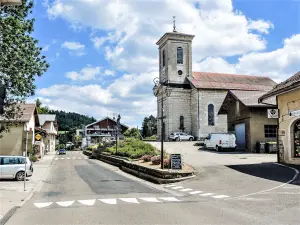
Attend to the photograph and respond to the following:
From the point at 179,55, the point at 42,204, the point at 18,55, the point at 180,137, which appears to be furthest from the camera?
the point at 179,55

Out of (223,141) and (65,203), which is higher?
(223,141)

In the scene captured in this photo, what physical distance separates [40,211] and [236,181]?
9.06 meters

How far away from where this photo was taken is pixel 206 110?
5622cm

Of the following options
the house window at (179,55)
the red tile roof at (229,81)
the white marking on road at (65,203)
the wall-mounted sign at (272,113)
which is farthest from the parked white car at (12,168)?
the house window at (179,55)

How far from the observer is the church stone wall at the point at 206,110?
182 ft

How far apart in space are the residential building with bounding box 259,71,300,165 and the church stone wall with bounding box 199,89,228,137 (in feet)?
110

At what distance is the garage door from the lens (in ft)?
109

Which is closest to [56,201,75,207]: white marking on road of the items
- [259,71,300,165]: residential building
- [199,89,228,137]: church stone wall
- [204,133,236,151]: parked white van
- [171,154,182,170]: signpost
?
[171,154,182,170]: signpost

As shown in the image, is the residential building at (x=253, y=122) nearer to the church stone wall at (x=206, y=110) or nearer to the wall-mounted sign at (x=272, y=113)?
the wall-mounted sign at (x=272, y=113)

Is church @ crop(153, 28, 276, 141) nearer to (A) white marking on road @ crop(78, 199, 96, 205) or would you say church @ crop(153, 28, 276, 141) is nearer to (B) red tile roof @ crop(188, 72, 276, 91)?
(B) red tile roof @ crop(188, 72, 276, 91)

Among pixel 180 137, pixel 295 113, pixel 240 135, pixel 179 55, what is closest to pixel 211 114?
pixel 180 137

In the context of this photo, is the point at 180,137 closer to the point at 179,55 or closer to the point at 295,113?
the point at 179,55

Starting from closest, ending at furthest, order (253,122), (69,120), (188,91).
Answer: (253,122)
(188,91)
(69,120)

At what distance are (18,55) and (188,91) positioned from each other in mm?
42203
